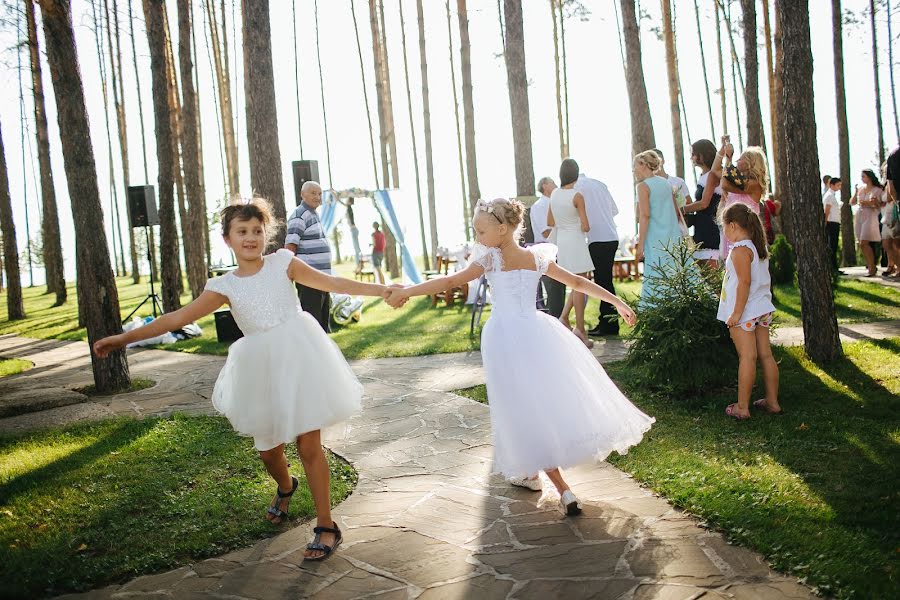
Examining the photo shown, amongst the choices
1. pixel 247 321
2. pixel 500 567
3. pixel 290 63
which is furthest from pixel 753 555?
pixel 290 63

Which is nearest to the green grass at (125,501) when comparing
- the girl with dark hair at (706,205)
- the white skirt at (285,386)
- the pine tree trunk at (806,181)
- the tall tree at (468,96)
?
the white skirt at (285,386)

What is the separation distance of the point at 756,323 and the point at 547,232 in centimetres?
465

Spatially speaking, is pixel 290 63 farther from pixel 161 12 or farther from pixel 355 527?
pixel 355 527

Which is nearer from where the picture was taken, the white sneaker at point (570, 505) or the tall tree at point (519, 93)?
the white sneaker at point (570, 505)

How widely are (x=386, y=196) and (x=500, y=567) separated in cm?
1626

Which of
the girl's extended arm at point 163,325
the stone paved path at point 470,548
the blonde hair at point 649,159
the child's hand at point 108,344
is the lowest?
the stone paved path at point 470,548

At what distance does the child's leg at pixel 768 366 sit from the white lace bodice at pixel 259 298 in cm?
347

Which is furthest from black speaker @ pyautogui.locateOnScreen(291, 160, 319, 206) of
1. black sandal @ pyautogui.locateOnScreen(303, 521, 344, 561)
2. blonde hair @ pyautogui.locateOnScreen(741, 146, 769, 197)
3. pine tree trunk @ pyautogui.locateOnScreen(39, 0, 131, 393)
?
black sandal @ pyautogui.locateOnScreen(303, 521, 344, 561)

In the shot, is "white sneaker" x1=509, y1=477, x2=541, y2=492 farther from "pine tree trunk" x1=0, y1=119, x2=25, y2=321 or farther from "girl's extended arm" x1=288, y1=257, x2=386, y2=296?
"pine tree trunk" x1=0, y1=119, x2=25, y2=321

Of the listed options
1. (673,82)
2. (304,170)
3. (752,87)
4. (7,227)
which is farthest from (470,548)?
(673,82)

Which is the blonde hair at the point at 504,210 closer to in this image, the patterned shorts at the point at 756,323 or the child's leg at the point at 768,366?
the patterned shorts at the point at 756,323

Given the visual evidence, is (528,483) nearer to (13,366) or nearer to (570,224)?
(570,224)

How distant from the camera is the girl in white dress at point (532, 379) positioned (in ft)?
13.6

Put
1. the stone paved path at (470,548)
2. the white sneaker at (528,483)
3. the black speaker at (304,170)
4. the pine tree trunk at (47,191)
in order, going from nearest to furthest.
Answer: the stone paved path at (470,548) < the white sneaker at (528,483) < the black speaker at (304,170) < the pine tree trunk at (47,191)
